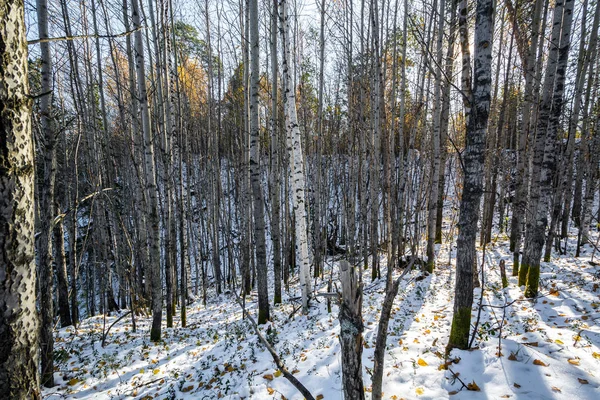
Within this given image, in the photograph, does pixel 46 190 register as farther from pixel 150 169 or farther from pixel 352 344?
pixel 352 344

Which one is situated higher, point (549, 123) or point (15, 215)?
point (549, 123)

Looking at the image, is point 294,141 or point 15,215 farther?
point 294,141

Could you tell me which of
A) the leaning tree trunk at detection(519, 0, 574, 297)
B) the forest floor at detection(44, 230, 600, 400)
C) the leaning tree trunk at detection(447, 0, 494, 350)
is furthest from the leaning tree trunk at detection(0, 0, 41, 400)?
the leaning tree trunk at detection(519, 0, 574, 297)

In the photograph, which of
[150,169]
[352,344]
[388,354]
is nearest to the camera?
[352,344]

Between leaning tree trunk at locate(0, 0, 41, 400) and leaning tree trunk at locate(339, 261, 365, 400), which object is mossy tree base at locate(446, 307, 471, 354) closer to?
leaning tree trunk at locate(339, 261, 365, 400)

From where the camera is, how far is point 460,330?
11.5 ft

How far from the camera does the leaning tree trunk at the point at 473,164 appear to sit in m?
3.10

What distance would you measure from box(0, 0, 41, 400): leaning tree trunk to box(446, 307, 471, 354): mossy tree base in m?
3.83

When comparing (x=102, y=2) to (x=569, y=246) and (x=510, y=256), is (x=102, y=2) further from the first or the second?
(x=569, y=246)

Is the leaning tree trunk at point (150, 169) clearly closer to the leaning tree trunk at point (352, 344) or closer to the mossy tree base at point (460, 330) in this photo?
the leaning tree trunk at point (352, 344)

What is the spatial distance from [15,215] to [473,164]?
3.69 metres

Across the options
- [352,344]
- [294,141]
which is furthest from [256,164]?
[352,344]

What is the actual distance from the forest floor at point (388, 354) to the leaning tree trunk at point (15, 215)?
285cm

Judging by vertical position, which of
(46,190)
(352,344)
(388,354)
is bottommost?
(388,354)
